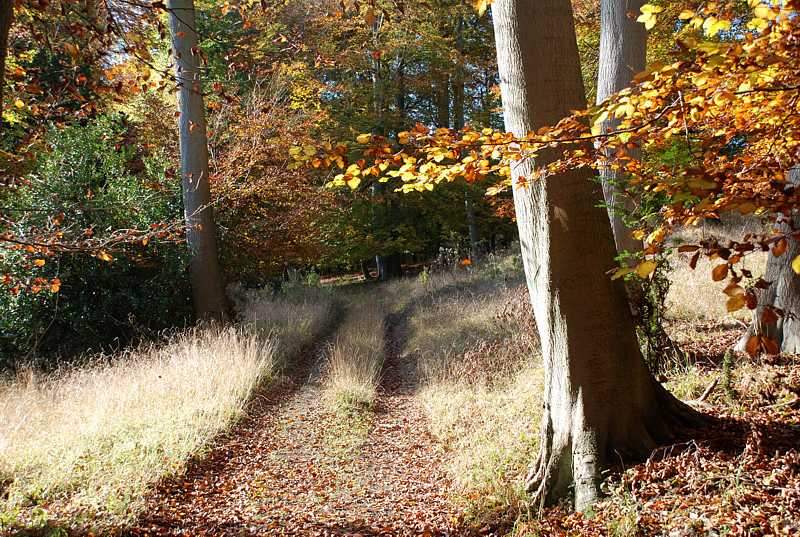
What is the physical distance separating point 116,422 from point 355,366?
11.0ft

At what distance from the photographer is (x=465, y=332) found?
916cm

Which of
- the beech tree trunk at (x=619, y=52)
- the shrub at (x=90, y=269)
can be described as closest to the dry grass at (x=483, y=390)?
the beech tree trunk at (x=619, y=52)

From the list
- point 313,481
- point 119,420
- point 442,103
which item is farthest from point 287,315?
point 442,103

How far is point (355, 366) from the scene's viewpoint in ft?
25.6

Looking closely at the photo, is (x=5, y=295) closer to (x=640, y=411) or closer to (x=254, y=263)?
(x=254, y=263)

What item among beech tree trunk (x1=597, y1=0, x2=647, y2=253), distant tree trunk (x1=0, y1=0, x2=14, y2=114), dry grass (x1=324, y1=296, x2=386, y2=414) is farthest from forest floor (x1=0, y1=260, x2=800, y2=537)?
distant tree trunk (x1=0, y1=0, x2=14, y2=114)

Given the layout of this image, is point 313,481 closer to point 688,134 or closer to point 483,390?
point 483,390

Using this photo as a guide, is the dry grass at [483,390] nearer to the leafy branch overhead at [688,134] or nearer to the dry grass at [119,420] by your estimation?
the leafy branch overhead at [688,134]

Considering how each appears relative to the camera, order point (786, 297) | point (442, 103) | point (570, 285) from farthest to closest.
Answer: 1. point (442, 103)
2. point (786, 297)
3. point (570, 285)

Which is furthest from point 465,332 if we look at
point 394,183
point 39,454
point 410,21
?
point 394,183

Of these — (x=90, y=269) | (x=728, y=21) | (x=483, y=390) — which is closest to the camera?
(x=728, y=21)

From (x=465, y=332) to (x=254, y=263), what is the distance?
547cm

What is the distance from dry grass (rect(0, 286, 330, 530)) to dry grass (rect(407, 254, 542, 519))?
2.43 meters

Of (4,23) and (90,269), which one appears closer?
(4,23)
